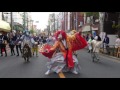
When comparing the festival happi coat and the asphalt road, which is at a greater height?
the festival happi coat

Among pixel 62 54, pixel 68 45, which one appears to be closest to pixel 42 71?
pixel 62 54

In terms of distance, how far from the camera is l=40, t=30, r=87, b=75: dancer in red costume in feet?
Result: 43.4

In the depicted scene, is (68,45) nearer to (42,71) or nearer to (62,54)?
Result: (62,54)

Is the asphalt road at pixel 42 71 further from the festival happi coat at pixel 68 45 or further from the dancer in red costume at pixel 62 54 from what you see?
the festival happi coat at pixel 68 45

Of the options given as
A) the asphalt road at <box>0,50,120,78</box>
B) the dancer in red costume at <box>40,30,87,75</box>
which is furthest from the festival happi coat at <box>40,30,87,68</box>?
the asphalt road at <box>0,50,120,78</box>

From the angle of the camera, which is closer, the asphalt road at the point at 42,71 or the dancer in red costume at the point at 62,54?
the asphalt road at the point at 42,71

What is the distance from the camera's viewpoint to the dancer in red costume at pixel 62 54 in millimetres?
13227

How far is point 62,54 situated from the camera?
13320 mm

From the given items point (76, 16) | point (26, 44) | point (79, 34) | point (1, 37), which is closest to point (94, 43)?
point (26, 44)

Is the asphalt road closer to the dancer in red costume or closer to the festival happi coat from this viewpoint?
the dancer in red costume

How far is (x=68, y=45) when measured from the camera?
1345cm

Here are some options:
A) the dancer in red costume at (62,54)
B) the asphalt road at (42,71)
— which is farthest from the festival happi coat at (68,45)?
the asphalt road at (42,71)

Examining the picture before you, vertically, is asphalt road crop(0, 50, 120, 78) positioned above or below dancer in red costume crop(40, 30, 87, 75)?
below

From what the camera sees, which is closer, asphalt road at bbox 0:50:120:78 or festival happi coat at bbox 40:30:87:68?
asphalt road at bbox 0:50:120:78
